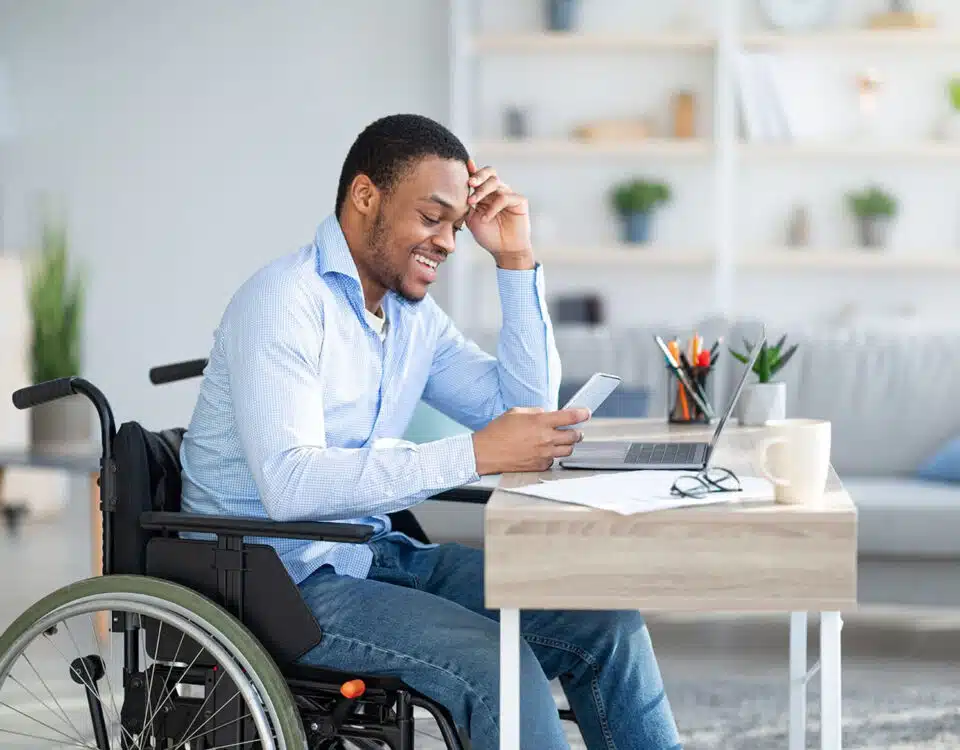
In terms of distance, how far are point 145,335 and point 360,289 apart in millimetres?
3728

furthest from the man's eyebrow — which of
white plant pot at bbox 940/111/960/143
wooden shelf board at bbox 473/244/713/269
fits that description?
white plant pot at bbox 940/111/960/143

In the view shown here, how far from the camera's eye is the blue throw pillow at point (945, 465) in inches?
131

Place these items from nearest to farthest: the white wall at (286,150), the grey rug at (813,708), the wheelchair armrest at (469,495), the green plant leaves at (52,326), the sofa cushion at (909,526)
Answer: the wheelchair armrest at (469,495), the grey rug at (813,708), the sofa cushion at (909,526), the green plant leaves at (52,326), the white wall at (286,150)

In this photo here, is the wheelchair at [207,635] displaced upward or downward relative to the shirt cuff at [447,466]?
downward

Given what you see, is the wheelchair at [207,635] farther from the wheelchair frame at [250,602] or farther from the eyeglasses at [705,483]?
the eyeglasses at [705,483]

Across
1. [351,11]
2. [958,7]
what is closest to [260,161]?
[351,11]

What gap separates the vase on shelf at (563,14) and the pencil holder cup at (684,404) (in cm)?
287

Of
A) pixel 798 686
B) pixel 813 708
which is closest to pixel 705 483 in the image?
pixel 798 686

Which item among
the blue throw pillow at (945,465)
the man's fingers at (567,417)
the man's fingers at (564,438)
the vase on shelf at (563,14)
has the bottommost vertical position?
the blue throw pillow at (945,465)

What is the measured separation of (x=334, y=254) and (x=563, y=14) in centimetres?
332

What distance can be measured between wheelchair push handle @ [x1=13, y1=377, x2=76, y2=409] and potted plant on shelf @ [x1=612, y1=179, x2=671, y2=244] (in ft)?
11.1

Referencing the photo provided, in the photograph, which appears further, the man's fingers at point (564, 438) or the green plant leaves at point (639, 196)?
the green plant leaves at point (639, 196)

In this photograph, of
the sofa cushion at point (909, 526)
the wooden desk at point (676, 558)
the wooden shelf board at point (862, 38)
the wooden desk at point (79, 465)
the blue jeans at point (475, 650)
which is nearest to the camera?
the wooden desk at point (676, 558)

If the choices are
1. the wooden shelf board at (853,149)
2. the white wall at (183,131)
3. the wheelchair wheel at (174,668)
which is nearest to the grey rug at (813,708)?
the wheelchair wheel at (174,668)
